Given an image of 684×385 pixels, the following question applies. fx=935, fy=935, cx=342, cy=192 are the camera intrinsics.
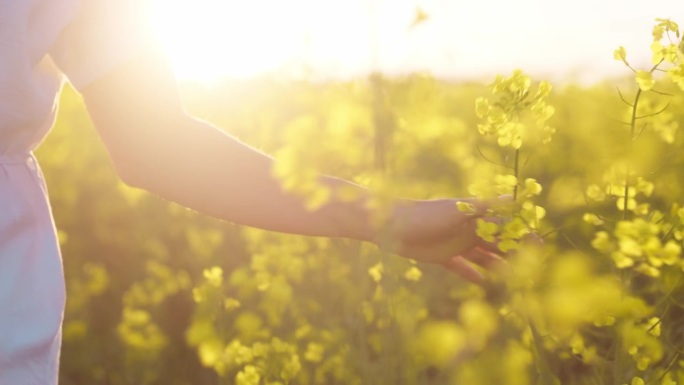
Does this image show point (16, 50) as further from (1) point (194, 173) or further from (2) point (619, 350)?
(2) point (619, 350)

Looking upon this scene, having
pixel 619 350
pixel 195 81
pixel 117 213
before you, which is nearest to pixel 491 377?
pixel 619 350

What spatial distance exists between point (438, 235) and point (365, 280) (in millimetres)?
476

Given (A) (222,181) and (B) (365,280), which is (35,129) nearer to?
(A) (222,181)

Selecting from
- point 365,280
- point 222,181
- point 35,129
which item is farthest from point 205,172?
point 365,280

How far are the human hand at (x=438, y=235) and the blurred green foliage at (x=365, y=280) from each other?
1.4 inches

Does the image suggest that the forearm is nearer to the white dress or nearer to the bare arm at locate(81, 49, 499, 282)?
the bare arm at locate(81, 49, 499, 282)

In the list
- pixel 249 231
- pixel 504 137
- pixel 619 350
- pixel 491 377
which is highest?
pixel 504 137

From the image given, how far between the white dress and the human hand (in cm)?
39

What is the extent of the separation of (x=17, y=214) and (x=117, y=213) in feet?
13.9

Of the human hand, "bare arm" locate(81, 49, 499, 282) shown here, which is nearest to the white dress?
"bare arm" locate(81, 49, 499, 282)

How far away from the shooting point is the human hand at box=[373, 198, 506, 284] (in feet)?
3.90

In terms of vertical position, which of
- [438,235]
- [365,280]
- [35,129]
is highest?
[35,129]

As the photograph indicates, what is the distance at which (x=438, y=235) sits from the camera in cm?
123

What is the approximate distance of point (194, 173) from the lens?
123cm
